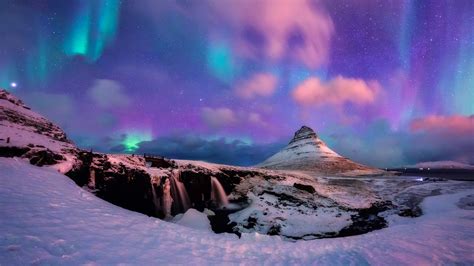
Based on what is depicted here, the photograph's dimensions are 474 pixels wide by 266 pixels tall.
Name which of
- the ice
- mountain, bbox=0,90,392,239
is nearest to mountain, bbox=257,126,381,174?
mountain, bbox=0,90,392,239

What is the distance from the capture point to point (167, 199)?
25.3m

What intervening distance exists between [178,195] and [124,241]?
58.5 feet

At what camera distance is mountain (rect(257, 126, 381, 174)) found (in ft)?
398

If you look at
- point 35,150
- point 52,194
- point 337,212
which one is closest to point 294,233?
point 337,212

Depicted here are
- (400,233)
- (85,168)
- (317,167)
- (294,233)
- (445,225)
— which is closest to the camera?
(400,233)

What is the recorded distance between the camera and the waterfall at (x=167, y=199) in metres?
24.5

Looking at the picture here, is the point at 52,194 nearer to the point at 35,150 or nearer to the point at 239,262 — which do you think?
the point at 35,150

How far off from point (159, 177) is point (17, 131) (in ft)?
36.1

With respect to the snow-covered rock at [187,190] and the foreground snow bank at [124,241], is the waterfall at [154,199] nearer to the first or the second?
the snow-covered rock at [187,190]

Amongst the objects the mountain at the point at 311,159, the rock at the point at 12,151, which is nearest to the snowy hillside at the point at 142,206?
the rock at the point at 12,151

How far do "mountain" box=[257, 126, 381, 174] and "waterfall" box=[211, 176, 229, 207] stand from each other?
84.1 meters

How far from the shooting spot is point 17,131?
1772 centimetres

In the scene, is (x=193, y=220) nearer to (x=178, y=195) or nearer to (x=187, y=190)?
(x=178, y=195)

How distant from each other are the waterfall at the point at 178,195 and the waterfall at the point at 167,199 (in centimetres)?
67
